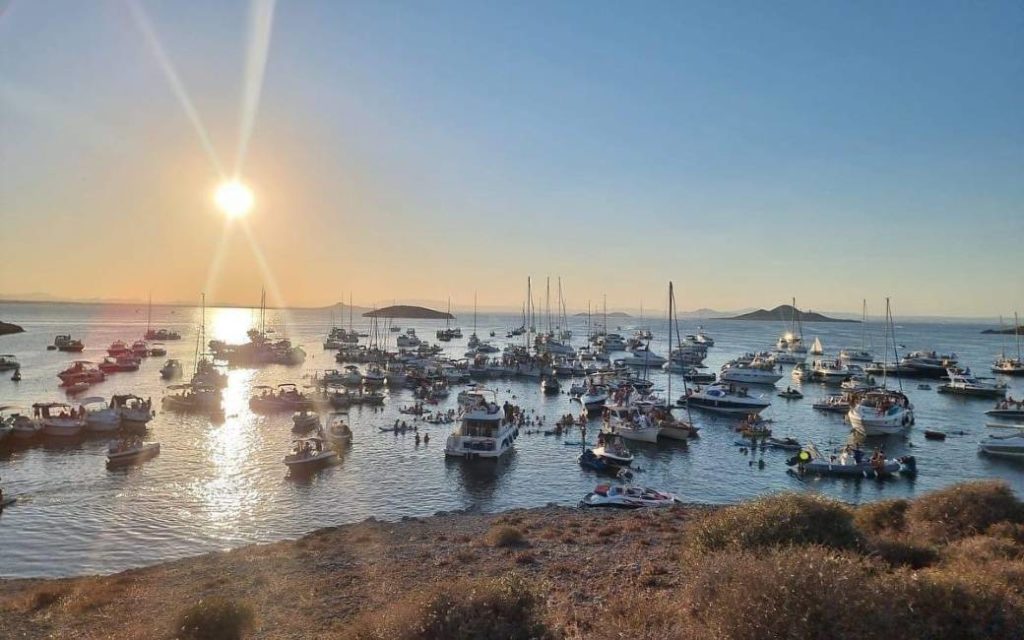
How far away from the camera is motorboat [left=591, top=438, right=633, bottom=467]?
38219mm

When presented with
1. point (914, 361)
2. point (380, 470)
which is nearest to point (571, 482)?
point (380, 470)

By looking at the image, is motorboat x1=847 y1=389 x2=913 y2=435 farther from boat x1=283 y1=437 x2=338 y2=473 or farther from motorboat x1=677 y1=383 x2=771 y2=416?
boat x1=283 y1=437 x2=338 y2=473

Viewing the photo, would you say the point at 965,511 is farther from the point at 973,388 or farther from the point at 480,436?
the point at 973,388

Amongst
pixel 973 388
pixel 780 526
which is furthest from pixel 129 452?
pixel 973 388

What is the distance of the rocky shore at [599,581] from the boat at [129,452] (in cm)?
1912

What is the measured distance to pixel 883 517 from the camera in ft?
60.1

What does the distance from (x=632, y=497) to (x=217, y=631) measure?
21.3 m

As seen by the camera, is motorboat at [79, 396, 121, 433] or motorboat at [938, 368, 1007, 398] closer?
motorboat at [79, 396, 121, 433]

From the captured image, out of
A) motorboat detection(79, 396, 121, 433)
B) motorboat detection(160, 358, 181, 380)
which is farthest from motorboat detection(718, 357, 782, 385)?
motorboat detection(160, 358, 181, 380)

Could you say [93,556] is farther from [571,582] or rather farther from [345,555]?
[571,582]

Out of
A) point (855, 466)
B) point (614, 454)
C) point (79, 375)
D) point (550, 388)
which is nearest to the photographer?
point (855, 466)

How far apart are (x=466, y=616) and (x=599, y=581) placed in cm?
754

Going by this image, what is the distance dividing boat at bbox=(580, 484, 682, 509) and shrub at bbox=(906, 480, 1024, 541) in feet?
41.1

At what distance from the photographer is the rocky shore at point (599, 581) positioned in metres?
8.28
